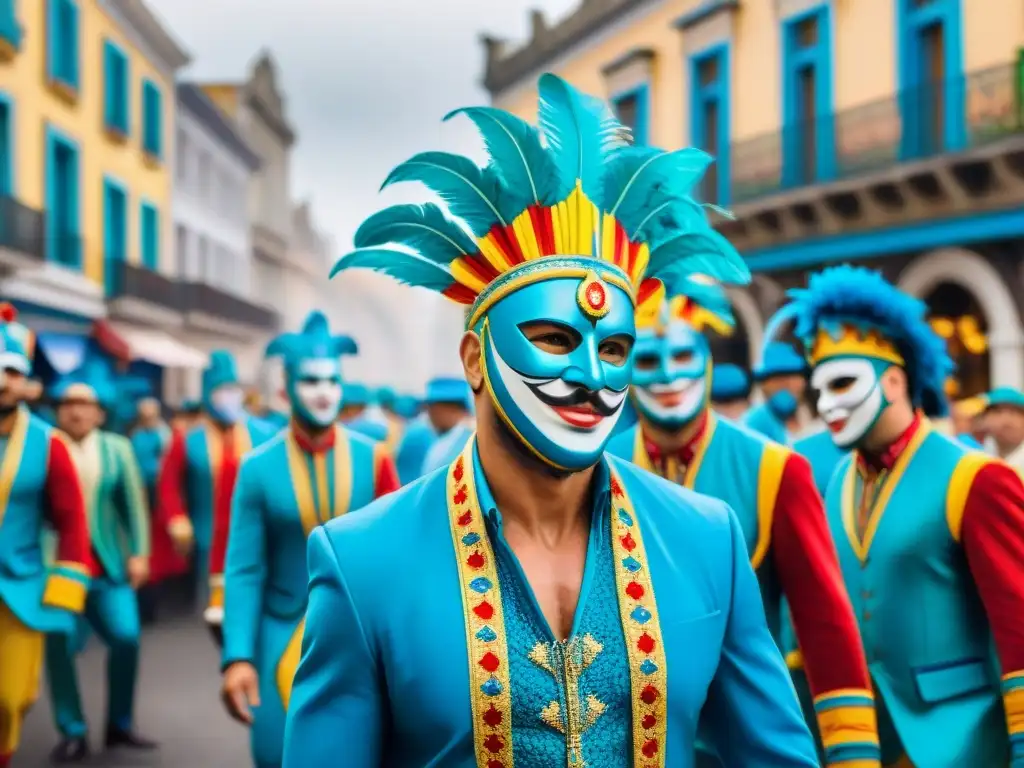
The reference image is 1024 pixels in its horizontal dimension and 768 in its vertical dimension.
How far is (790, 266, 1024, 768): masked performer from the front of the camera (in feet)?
12.9

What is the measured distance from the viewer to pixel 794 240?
1720cm

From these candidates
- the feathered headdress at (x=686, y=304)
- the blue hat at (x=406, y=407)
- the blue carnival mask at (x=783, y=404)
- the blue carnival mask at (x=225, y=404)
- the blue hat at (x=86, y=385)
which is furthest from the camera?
the blue hat at (x=406, y=407)

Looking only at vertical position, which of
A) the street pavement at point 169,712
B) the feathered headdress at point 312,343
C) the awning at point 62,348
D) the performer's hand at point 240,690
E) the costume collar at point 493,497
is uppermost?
the awning at point 62,348

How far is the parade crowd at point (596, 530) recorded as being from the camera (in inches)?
94.7

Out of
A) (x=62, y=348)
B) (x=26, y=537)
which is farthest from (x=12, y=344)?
(x=62, y=348)

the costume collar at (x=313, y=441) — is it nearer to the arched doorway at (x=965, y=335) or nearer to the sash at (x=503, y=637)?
the sash at (x=503, y=637)

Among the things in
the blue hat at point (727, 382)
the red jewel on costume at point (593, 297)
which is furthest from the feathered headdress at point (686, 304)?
the blue hat at point (727, 382)

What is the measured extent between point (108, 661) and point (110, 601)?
36 cm

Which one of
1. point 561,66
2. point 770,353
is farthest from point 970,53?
point 561,66

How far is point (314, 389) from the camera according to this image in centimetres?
589

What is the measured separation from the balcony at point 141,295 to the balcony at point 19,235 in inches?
166

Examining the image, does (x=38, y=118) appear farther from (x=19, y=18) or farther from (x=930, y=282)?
(x=930, y=282)

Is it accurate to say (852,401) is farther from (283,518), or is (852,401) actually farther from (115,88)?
(115,88)

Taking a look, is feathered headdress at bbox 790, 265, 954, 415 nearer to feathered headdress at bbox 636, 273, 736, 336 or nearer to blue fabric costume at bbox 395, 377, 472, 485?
feathered headdress at bbox 636, 273, 736, 336
